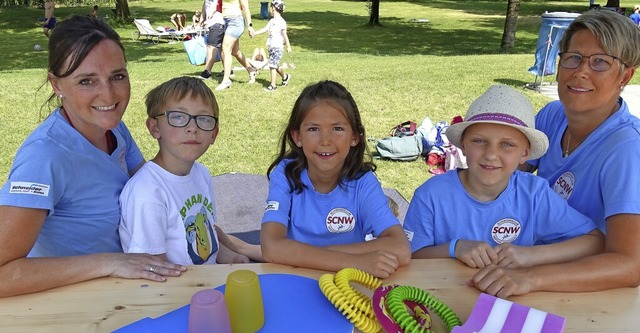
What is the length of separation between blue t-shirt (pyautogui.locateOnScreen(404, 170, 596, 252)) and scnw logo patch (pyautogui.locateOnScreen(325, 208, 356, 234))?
0.87 ft

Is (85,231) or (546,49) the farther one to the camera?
(546,49)

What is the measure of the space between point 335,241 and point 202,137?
2.52 feet

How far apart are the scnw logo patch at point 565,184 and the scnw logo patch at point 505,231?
33 cm

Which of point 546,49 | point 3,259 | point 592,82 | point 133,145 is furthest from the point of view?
point 546,49

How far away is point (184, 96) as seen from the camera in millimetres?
2252

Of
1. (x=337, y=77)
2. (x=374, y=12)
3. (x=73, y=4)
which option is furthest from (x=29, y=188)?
(x=73, y=4)

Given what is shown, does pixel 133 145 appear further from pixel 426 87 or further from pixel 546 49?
pixel 546 49

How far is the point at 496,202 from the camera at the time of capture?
2135mm

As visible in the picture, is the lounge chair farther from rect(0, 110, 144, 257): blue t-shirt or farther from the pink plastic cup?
the pink plastic cup

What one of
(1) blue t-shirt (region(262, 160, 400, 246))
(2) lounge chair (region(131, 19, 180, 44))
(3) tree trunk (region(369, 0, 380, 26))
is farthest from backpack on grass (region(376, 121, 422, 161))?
(3) tree trunk (region(369, 0, 380, 26))

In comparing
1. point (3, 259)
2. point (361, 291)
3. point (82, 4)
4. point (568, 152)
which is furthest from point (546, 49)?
point (82, 4)

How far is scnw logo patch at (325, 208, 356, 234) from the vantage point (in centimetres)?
234

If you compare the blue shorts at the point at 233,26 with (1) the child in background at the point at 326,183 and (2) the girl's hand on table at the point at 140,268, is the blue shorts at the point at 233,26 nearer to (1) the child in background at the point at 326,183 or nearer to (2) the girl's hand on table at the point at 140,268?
(1) the child in background at the point at 326,183

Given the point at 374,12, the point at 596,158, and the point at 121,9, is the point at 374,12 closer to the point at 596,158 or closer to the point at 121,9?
the point at 121,9
